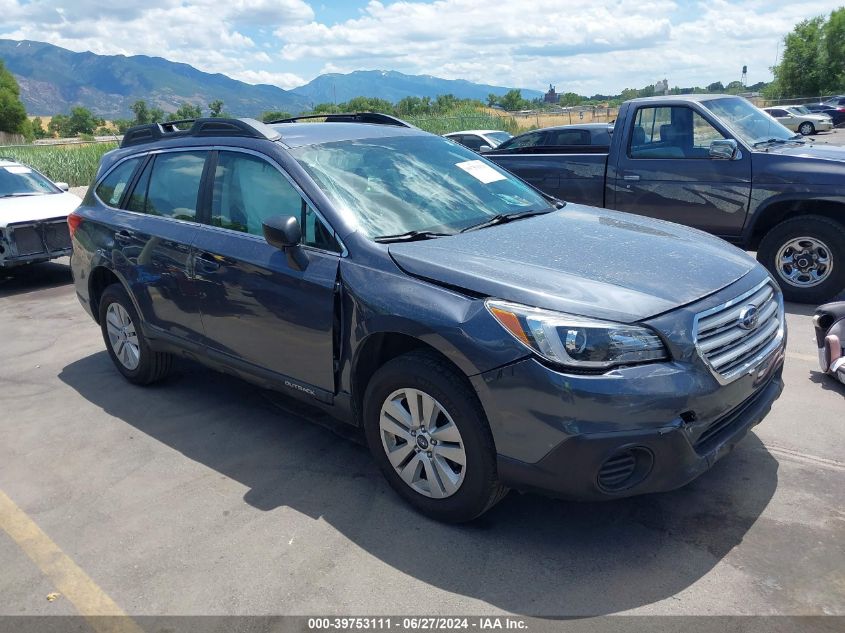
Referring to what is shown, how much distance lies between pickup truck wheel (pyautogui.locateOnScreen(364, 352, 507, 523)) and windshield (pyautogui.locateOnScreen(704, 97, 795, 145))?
528 cm

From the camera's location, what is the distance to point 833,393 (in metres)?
4.57

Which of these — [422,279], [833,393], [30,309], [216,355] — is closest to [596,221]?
[422,279]

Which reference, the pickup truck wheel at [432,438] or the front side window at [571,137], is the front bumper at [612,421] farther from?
the front side window at [571,137]

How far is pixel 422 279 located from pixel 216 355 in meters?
1.79

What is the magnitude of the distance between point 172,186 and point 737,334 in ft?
11.7

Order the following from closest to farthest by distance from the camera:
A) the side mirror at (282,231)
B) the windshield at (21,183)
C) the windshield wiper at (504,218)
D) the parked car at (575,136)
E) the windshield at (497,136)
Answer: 1. the side mirror at (282,231)
2. the windshield wiper at (504,218)
3. the windshield at (21,183)
4. the parked car at (575,136)
5. the windshield at (497,136)

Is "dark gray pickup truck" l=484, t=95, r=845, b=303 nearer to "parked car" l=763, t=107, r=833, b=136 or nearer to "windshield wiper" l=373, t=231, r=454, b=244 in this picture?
"windshield wiper" l=373, t=231, r=454, b=244

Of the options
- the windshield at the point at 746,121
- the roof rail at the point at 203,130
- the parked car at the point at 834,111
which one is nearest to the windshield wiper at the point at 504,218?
the roof rail at the point at 203,130

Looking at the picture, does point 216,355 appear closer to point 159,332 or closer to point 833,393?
point 159,332

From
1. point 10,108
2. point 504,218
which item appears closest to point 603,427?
point 504,218

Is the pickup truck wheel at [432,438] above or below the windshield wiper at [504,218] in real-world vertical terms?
below

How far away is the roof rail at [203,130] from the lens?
13.7 ft

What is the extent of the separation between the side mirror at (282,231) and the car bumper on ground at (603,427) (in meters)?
1.25

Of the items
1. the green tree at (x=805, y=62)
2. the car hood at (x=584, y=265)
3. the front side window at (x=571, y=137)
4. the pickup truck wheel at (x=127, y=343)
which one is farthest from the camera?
the green tree at (x=805, y=62)
